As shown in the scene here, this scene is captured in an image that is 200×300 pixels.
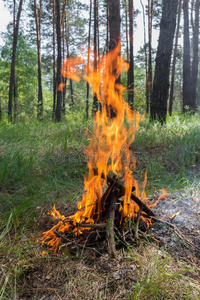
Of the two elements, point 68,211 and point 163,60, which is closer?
point 68,211

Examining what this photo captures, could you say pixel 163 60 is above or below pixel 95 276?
above

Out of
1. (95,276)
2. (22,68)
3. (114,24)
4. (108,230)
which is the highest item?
(22,68)

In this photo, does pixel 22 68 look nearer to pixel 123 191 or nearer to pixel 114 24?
pixel 114 24

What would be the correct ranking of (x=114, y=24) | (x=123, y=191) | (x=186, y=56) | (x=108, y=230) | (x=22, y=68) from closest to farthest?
(x=108, y=230) → (x=123, y=191) → (x=114, y=24) → (x=186, y=56) → (x=22, y=68)

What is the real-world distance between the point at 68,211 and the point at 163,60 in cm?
495

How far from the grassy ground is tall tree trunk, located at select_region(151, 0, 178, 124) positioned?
843mm

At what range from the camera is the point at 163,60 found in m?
5.69

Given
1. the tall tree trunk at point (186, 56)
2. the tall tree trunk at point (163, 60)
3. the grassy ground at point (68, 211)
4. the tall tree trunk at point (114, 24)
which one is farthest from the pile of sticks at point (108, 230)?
the tall tree trunk at point (186, 56)

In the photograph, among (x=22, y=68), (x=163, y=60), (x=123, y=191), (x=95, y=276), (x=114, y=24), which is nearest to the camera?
(x=95, y=276)

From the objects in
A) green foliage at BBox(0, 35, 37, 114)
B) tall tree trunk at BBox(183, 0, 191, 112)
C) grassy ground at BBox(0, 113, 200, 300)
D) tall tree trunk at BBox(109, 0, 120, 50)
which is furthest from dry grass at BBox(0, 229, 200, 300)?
green foliage at BBox(0, 35, 37, 114)

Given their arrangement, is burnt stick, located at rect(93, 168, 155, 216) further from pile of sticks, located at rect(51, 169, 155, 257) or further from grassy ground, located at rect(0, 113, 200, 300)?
grassy ground, located at rect(0, 113, 200, 300)

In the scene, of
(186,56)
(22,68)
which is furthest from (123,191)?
(22,68)

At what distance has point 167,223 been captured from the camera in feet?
6.33

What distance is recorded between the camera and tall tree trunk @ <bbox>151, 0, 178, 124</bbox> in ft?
18.1
